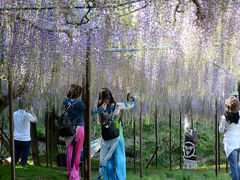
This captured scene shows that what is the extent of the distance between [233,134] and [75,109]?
70.3 inches

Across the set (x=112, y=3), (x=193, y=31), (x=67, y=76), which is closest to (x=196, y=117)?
(x=67, y=76)

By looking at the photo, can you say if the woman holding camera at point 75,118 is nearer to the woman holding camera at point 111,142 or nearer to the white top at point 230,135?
the woman holding camera at point 111,142

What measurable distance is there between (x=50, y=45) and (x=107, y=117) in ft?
3.36

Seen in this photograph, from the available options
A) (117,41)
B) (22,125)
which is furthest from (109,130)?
(22,125)

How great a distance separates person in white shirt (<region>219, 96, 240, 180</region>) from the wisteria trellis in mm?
509

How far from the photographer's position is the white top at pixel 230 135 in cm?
372

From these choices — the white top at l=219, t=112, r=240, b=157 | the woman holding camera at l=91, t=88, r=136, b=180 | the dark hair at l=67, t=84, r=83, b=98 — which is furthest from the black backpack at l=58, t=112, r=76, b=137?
the white top at l=219, t=112, r=240, b=157

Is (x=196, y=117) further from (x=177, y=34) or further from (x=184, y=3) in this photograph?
(x=184, y=3)

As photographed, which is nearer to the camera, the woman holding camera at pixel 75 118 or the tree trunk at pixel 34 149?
the woman holding camera at pixel 75 118

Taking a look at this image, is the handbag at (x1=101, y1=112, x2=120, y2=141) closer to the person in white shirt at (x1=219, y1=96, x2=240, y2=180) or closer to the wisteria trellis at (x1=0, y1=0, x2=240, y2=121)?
the wisteria trellis at (x1=0, y1=0, x2=240, y2=121)

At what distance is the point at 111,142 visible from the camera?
3.94 m

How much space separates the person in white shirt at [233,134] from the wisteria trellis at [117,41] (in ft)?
1.67

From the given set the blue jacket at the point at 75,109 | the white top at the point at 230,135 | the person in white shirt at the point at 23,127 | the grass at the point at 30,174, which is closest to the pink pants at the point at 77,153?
the blue jacket at the point at 75,109

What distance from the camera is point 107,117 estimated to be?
3.85m
